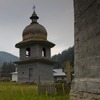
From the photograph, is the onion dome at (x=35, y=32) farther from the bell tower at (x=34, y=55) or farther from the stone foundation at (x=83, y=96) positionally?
the stone foundation at (x=83, y=96)

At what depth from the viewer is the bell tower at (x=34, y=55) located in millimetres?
41000

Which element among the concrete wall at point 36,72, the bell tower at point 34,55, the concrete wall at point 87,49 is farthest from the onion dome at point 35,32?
Answer: the concrete wall at point 87,49

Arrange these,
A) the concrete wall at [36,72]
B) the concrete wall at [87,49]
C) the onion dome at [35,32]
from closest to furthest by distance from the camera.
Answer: the concrete wall at [87,49] < the concrete wall at [36,72] < the onion dome at [35,32]

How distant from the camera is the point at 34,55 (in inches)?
1646

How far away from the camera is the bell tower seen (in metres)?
41.0

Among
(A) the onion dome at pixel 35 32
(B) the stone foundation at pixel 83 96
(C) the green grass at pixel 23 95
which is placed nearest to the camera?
(B) the stone foundation at pixel 83 96

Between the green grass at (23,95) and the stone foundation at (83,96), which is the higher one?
the stone foundation at (83,96)

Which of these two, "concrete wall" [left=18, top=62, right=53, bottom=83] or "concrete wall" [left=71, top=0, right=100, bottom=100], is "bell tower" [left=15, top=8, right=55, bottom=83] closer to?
"concrete wall" [left=18, top=62, right=53, bottom=83]

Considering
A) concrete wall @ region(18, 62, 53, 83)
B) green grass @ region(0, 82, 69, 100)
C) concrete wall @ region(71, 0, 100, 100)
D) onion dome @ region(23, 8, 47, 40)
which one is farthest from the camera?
onion dome @ region(23, 8, 47, 40)

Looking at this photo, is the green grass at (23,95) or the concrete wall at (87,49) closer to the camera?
the concrete wall at (87,49)

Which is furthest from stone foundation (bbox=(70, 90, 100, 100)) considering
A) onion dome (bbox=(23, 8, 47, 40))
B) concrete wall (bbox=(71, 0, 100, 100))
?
onion dome (bbox=(23, 8, 47, 40))

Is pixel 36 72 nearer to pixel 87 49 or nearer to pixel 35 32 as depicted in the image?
pixel 35 32

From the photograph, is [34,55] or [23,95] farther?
[34,55]

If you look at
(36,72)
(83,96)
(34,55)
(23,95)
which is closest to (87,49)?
(83,96)
